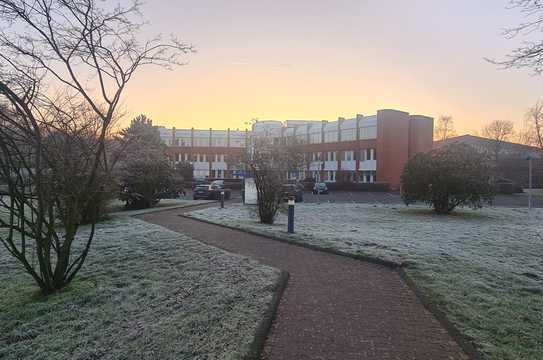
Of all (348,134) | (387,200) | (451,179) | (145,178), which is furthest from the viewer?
(348,134)

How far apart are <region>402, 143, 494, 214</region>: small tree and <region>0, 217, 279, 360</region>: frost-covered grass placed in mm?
13738

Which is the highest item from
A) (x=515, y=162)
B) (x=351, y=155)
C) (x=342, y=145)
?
(x=342, y=145)

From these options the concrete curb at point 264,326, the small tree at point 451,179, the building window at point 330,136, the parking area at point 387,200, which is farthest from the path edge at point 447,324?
the building window at point 330,136

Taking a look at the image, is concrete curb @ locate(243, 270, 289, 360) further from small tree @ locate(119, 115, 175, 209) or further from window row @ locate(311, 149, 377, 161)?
window row @ locate(311, 149, 377, 161)

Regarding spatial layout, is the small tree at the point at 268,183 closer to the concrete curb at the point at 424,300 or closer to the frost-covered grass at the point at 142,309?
the concrete curb at the point at 424,300

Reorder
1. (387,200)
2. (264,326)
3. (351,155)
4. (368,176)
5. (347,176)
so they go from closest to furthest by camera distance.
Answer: (264,326)
(387,200)
(368,176)
(351,155)
(347,176)

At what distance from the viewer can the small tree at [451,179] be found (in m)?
16.9

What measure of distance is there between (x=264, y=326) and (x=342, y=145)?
181ft

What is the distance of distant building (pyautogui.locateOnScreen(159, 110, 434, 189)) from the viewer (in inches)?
1998

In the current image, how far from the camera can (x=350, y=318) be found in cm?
405

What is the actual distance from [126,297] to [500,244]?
28.4ft

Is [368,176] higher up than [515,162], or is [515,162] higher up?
[515,162]

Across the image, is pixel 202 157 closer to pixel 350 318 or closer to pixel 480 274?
pixel 480 274

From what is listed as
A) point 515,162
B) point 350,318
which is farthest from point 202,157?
point 350,318
